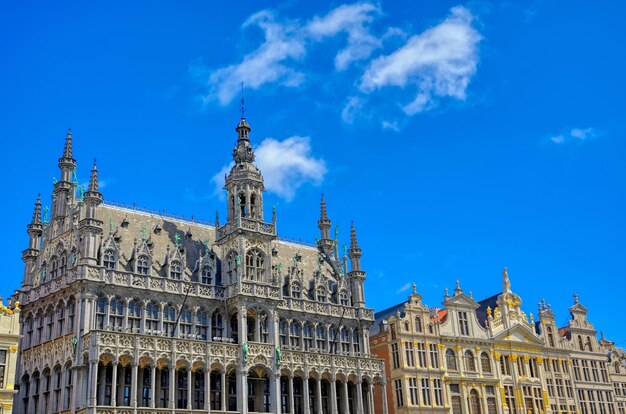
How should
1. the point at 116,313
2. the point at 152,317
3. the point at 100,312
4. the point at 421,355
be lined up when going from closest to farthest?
the point at 100,312 < the point at 116,313 < the point at 152,317 < the point at 421,355

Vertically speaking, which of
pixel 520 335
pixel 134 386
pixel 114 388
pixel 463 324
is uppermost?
pixel 463 324

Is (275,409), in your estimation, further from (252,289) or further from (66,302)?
(66,302)

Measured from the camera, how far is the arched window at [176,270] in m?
64.8

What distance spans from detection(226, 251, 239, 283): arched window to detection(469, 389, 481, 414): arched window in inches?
1183

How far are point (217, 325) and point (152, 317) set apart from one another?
6142 millimetres

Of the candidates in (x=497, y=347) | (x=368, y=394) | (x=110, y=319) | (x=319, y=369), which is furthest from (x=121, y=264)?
(x=497, y=347)

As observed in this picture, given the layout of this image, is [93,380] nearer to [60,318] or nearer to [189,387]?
[189,387]

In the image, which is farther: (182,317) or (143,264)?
(182,317)

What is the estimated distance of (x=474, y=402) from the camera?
81375mm

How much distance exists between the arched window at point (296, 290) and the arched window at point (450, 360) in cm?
1907

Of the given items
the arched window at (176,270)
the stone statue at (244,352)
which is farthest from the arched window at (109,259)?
the stone statue at (244,352)

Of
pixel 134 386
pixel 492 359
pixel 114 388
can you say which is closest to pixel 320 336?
pixel 134 386

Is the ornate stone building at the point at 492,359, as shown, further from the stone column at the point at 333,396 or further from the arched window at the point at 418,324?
the stone column at the point at 333,396

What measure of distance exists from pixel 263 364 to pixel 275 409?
3772 mm
